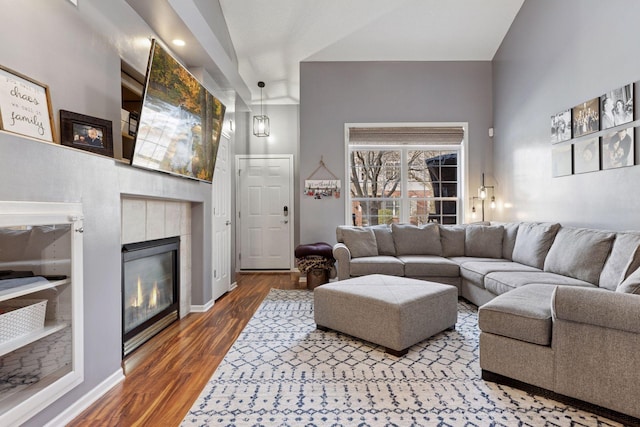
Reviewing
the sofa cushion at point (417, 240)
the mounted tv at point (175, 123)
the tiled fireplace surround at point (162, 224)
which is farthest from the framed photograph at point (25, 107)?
the sofa cushion at point (417, 240)

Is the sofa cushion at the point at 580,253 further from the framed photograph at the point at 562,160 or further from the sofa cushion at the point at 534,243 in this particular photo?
the framed photograph at the point at 562,160

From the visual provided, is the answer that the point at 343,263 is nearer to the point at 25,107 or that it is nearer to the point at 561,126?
the point at 561,126

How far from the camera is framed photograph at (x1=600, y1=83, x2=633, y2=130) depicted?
8.20 ft

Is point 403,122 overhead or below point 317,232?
overhead

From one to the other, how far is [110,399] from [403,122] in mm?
4503

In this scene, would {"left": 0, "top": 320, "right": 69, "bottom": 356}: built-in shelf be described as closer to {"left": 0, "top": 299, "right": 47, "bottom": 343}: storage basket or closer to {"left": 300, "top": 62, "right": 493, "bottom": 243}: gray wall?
{"left": 0, "top": 299, "right": 47, "bottom": 343}: storage basket

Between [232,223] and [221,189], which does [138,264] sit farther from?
[232,223]

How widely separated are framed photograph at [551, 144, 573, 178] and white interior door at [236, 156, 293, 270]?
12.1 feet

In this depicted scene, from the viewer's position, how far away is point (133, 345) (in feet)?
7.80

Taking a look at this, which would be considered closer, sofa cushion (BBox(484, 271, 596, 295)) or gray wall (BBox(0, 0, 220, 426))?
gray wall (BBox(0, 0, 220, 426))

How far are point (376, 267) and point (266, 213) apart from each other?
2.56 m

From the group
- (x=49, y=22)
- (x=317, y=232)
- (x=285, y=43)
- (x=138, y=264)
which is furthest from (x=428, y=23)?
(x=138, y=264)

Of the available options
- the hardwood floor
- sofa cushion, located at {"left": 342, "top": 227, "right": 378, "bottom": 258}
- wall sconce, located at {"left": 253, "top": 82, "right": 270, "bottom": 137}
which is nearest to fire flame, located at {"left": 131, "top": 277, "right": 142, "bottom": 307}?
the hardwood floor

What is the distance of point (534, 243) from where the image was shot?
3221 millimetres
